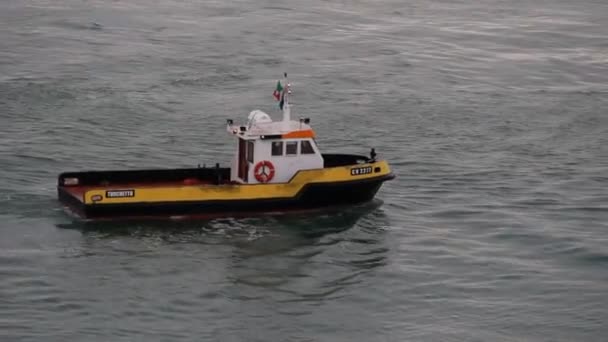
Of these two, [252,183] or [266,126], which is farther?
[266,126]

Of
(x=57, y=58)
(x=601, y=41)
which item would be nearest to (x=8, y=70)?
(x=57, y=58)

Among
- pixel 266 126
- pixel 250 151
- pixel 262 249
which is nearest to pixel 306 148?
pixel 266 126

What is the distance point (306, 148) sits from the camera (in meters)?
33.7

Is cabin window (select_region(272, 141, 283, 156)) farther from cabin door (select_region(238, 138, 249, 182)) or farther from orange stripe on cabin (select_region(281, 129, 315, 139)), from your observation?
cabin door (select_region(238, 138, 249, 182))

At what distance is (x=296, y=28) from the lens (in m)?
59.8

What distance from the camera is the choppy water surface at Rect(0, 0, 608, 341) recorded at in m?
27.4

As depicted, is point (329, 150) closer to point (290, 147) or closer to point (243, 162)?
point (243, 162)

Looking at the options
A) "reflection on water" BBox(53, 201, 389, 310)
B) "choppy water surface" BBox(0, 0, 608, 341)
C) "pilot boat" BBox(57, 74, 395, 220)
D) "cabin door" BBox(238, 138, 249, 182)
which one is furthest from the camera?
"cabin door" BBox(238, 138, 249, 182)

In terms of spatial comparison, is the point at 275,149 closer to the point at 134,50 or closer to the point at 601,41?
the point at 134,50

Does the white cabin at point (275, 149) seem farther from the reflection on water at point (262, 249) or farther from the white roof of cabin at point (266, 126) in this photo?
the reflection on water at point (262, 249)

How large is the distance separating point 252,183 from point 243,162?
0.84 metres

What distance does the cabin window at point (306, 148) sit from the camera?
110 feet

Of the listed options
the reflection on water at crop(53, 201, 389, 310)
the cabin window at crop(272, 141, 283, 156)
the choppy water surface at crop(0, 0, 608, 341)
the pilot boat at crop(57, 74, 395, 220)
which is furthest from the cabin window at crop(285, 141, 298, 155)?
the choppy water surface at crop(0, 0, 608, 341)

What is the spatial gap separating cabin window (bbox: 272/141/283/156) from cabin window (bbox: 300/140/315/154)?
0.52 metres
